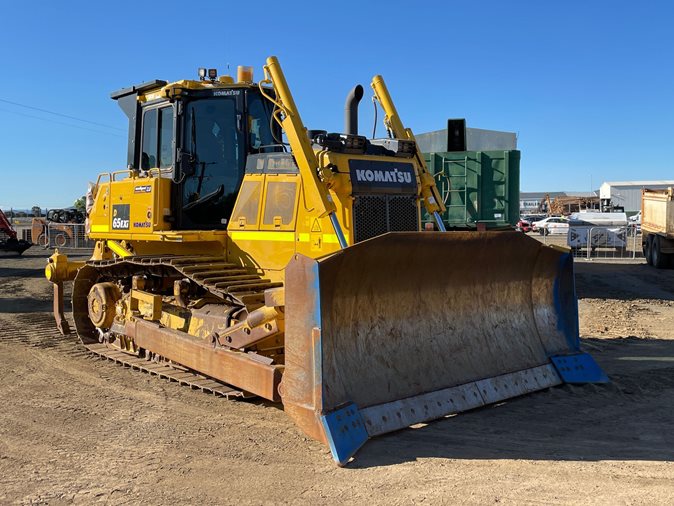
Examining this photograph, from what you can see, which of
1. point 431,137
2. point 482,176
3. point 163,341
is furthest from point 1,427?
point 431,137

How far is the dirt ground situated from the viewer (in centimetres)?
390

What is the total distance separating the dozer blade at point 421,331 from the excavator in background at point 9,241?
22.4 m

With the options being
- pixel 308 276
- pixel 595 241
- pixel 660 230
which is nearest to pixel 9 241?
pixel 595 241

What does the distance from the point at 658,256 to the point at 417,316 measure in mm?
16848

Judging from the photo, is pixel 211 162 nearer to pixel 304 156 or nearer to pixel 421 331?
pixel 304 156

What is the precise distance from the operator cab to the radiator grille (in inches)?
→ 48.8

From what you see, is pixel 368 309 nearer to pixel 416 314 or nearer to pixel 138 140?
pixel 416 314

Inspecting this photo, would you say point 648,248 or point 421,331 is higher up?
point 648,248

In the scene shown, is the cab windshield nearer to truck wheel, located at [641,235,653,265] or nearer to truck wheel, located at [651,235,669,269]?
truck wheel, located at [651,235,669,269]

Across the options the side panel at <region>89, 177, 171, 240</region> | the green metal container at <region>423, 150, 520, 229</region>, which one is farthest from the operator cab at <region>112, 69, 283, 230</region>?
the green metal container at <region>423, 150, 520, 229</region>

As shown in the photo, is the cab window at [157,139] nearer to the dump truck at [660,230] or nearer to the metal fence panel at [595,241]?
the dump truck at [660,230]

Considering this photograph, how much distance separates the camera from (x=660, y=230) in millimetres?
19938

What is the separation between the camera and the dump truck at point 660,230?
19297 mm

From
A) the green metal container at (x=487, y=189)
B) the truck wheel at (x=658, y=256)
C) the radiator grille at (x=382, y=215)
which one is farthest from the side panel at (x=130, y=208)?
the truck wheel at (x=658, y=256)
